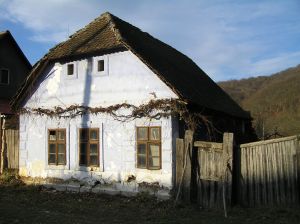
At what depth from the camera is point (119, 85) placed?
48.2ft

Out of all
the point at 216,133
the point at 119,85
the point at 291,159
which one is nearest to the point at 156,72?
the point at 119,85

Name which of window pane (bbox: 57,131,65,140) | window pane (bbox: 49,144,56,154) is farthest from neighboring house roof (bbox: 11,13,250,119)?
window pane (bbox: 49,144,56,154)

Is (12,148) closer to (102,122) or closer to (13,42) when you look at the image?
(102,122)

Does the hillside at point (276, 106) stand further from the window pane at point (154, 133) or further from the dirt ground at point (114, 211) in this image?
the dirt ground at point (114, 211)

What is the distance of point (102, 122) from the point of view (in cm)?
1497

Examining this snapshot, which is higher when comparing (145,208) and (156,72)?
(156,72)

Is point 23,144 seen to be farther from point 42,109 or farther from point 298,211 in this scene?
point 298,211

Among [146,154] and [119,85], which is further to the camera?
[119,85]

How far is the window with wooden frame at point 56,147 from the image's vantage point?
16.0m

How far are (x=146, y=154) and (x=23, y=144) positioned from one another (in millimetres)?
6156

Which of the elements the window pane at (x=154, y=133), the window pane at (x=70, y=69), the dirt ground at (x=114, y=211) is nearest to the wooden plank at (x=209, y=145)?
the window pane at (x=154, y=133)

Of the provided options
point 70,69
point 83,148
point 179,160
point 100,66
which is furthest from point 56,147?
point 179,160

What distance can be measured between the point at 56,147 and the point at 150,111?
15.1ft

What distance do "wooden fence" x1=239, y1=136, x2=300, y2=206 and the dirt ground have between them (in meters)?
0.39
